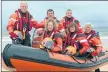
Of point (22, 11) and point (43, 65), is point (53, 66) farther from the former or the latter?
point (22, 11)

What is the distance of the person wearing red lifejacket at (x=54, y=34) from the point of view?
19.1ft

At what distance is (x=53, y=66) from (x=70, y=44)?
0.74 meters

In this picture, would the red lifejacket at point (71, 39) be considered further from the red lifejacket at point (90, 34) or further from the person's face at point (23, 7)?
the person's face at point (23, 7)

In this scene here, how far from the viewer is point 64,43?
6.25 metres

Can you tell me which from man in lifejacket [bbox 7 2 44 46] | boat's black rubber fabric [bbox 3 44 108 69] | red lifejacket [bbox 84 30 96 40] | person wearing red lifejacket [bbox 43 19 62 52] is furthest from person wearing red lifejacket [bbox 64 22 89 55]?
man in lifejacket [bbox 7 2 44 46]

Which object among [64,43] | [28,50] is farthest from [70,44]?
[28,50]

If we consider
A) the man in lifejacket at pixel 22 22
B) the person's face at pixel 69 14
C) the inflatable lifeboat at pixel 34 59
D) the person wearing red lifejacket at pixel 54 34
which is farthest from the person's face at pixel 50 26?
the person's face at pixel 69 14

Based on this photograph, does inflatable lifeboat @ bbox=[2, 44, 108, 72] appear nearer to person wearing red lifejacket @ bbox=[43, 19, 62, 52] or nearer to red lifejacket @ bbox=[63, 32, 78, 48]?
person wearing red lifejacket @ bbox=[43, 19, 62, 52]

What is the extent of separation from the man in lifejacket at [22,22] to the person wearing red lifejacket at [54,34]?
0.64m

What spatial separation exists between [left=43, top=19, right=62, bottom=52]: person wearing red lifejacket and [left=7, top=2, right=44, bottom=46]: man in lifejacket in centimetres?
64

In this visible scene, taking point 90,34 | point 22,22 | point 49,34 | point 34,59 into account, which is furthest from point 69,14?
point 34,59

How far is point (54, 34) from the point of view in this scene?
587 centimetres

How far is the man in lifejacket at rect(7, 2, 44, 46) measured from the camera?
6285mm

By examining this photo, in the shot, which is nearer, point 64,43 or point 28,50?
point 28,50
